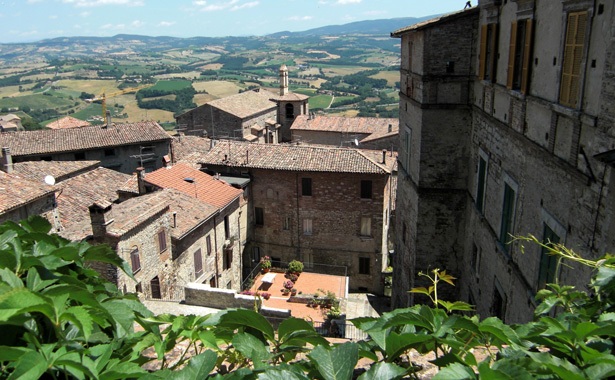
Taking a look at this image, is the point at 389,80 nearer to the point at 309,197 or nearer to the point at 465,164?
the point at 309,197

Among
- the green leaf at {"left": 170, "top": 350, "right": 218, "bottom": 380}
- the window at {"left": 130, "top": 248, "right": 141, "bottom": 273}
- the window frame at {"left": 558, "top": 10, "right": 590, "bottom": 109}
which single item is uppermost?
the window frame at {"left": 558, "top": 10, "right": 590, "bottom": 109}

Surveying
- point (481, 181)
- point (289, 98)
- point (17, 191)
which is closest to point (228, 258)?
point (17, 191)

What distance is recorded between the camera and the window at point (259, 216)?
31844 millimetres

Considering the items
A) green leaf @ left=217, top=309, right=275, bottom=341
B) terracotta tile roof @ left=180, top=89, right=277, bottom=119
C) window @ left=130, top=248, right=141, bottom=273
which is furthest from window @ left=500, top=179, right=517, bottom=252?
terracotta tile roof @ left=180, top=89, right=277, bottom=119

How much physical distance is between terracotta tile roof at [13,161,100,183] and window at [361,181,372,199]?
20877 millimetres

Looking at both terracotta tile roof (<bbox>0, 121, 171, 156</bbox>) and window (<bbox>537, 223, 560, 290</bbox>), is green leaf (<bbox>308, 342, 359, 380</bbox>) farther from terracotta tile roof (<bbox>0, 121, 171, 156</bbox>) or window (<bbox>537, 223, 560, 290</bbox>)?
terracotta tile roof (<bbox>0, 121, 171, 156</bbox>)

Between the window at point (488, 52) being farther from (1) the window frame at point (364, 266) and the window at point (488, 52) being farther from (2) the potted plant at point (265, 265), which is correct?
(2) the potted plant at point (265, 265)

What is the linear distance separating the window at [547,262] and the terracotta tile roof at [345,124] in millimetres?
40561

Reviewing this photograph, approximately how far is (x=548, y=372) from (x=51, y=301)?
2695 millimetres

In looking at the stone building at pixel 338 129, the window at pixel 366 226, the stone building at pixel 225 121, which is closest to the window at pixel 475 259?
the window at pixel 366 226

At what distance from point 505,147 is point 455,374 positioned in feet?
33.8

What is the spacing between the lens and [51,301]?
2664 millimetres

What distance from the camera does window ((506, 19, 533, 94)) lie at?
1030cm

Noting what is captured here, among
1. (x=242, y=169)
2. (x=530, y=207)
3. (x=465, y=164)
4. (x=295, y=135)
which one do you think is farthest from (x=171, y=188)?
(x=295, y=135)
